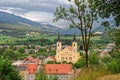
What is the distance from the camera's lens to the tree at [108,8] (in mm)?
14734

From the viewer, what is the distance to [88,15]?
73.0 ft

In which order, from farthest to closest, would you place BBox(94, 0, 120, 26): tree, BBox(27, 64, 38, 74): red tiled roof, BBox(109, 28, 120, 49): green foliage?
BBox(27, 64, 38, 74): red tiled roof < BBox(109, 28, 120, 49): green foliage < BBox(94, 0, 120, 26): tree

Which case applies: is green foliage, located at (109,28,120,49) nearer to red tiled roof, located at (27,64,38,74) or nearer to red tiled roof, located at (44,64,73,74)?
red tiled roof, located at (44,64,73,74)

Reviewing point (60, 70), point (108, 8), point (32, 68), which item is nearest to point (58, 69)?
point (60, 70)

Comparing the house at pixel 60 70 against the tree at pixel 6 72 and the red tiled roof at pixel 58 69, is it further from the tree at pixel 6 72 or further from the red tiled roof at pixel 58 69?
the tree at pixel 6 72

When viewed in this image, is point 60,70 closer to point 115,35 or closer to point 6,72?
point 6,72

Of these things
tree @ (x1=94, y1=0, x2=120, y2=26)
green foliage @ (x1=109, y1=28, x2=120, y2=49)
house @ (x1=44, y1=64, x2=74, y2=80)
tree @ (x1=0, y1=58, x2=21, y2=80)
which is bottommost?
house @ (x1=44, y1=64, x2=74, y2=80)

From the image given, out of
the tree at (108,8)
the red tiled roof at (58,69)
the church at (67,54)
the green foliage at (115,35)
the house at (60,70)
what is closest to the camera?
the tree at (108,8)

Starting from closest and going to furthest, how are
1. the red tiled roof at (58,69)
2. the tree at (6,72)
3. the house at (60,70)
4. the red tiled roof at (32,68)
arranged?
1. the tree at (6,72)
2. the red tiled roof at (58,69)
3. the house at (60,70)
4. the red tiled roof at (32,68)

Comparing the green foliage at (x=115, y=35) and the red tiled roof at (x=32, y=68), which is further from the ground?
the green foliage at (x=115, y=35)

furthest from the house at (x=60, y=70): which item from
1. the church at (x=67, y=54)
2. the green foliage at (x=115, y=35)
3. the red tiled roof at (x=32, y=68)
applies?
the green foliage at (x=115, y=35)

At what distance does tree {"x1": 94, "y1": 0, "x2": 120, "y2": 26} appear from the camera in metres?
14.7

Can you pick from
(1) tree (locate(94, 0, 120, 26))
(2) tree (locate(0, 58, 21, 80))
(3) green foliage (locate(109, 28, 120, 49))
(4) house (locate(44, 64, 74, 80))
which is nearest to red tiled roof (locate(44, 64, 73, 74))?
(4) house (locate(44, 64, 74, 80))

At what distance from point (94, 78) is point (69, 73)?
76043mm
